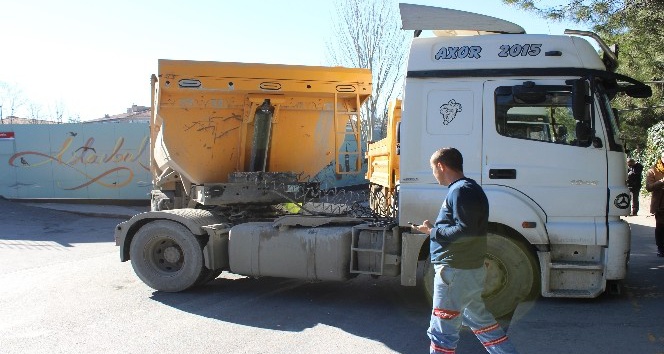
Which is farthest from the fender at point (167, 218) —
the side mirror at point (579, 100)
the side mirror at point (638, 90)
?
the side mirror at point (638, 90)

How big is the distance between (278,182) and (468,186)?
4351 millimetres

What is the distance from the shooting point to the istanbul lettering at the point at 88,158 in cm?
1906

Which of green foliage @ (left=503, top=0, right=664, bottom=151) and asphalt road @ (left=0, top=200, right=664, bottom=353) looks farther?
green foliage @ (left=503, top=0, right=664, bottom=151)

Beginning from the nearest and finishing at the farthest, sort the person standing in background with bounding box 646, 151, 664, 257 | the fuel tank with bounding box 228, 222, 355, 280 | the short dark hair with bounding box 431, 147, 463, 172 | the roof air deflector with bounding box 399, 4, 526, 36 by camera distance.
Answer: the short dark hair with bounding box 431, 147, 463, 172
the roof air deflector with bounding box 399, 4, 526, 36
the fuel tank with bounding box 228, 222, 355, 280
the person standing in background with bounding box 646, 151, 664, 257

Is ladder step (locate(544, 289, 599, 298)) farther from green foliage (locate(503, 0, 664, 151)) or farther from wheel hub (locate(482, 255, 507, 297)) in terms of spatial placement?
green foliage (locate(503, 0, 664, 151))

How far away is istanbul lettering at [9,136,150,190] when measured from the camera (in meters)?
19.1

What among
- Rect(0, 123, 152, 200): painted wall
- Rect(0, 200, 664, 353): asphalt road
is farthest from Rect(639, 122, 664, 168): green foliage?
Rect(0, 123, 152, 200): painted wall

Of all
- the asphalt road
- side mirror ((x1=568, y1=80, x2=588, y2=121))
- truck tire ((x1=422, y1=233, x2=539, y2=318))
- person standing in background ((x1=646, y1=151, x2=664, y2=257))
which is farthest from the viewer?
person standing in background ((x1=646, y1=151, x2=664, y2=257))

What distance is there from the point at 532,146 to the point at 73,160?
16.4m

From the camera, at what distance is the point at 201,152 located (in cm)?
797

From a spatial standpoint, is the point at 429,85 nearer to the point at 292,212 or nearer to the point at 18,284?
the point at 292,212

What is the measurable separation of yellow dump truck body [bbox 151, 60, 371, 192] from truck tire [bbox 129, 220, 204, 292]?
90 centimetres

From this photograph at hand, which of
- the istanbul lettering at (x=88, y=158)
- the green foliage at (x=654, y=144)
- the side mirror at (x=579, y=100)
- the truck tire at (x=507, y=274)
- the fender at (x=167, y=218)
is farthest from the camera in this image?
the istanbul lettering at (x=88, y=158)

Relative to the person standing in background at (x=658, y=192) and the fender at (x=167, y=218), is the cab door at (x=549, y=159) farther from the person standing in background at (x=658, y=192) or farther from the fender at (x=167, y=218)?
the person standing in background at (x=658, y=192)
